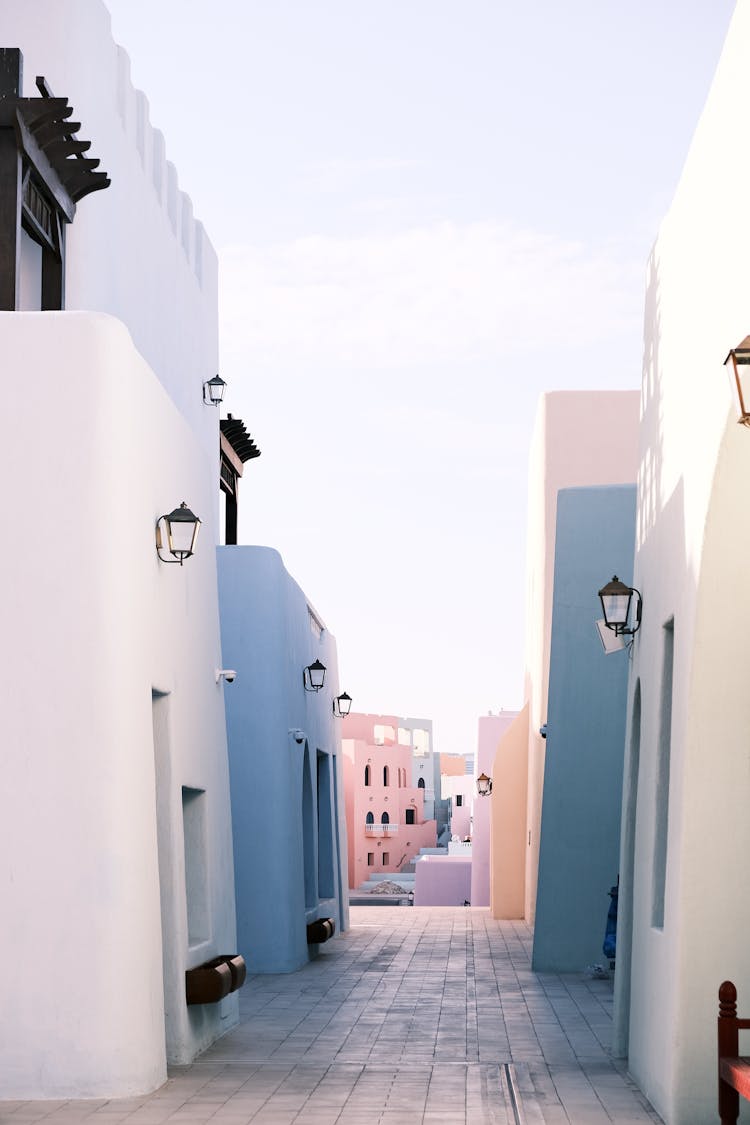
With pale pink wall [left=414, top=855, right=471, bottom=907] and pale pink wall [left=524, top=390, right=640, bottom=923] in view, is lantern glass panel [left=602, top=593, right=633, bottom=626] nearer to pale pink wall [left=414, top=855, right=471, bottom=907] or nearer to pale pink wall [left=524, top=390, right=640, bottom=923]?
pale pink wall [left=524, top=390, right=640, bottom=923]

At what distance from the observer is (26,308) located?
38.2 ft

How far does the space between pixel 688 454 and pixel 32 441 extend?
11.4ft

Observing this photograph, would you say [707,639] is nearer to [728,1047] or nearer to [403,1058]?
[728,1047]

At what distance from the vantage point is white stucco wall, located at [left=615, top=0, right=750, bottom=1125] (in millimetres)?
6770

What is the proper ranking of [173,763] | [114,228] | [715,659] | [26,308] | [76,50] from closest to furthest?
[715,659], [173,763], [26,308], [76,50], [114,228]

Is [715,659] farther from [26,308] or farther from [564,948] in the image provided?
[564,948]

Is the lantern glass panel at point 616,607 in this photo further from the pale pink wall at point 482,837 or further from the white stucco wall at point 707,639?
the pale pink wall at point 482,837

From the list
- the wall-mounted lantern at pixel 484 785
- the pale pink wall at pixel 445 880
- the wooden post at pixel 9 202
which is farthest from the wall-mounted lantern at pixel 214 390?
the pale pink wall at pixel 445 880

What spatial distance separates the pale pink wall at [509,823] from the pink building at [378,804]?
2392cm

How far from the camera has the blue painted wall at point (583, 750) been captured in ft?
51.5

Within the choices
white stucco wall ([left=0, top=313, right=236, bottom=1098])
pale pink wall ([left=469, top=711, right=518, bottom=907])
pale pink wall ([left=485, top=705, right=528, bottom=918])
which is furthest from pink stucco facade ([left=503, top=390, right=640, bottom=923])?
white stucco wall ([left=0, top=313, right=236, bottom=1098])

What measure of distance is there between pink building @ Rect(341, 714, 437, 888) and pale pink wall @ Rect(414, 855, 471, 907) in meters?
12.1

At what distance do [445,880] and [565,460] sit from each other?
16113 millimetres

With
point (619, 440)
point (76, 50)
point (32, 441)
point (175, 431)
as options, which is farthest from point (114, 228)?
point (619, 440)
